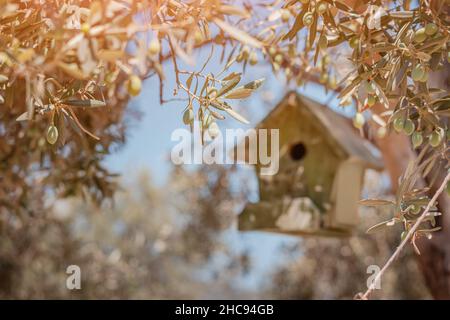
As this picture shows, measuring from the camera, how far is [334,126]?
3.70 metres

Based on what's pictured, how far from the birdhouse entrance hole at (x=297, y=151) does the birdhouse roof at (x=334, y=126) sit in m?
0.20

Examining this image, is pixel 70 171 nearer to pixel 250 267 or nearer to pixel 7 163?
pixel 7 163

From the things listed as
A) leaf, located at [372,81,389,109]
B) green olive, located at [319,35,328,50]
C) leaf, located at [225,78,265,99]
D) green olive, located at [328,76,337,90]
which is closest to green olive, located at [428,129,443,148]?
leaf, located at [372,81,389,109]

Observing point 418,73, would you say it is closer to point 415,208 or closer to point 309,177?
point 415,208

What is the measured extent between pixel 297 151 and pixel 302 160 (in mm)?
113

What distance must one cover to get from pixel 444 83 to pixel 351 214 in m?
1.02

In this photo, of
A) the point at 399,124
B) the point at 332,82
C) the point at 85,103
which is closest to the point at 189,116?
the point at 85,103

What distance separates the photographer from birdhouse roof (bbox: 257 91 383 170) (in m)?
3.59

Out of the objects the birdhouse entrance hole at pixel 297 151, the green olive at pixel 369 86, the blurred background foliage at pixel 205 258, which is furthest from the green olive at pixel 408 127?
the blurred background foliage at pixel 205 258

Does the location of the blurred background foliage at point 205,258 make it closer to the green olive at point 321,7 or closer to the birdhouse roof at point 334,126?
the birdhouse roof at point 334,126

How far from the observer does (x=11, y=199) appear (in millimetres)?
4000
